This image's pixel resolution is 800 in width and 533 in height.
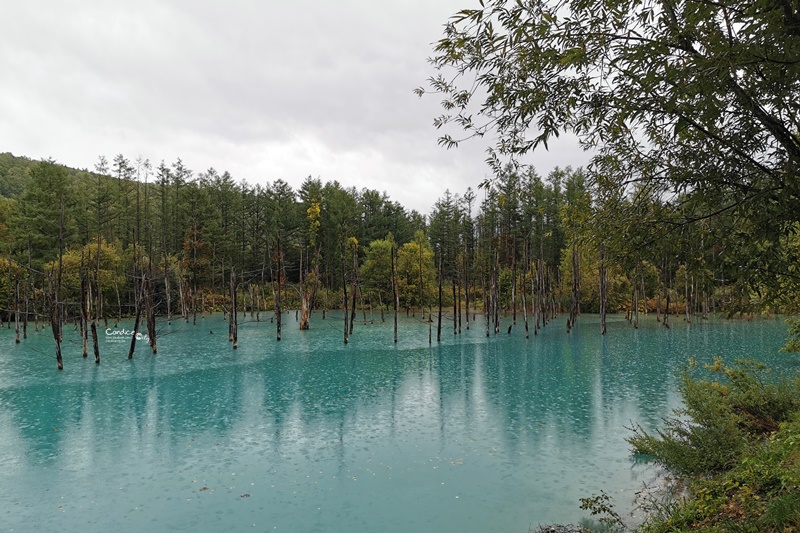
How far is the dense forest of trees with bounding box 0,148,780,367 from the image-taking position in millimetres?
42469

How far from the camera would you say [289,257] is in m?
71.2

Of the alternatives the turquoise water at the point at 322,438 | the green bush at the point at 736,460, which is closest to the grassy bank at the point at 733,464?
the green bush at the point at 736,460

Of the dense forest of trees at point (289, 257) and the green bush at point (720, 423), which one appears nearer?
the green bush at point (720, 423)

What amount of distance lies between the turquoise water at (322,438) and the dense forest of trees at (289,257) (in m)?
8.72

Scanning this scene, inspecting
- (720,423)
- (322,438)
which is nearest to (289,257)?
(322,438)

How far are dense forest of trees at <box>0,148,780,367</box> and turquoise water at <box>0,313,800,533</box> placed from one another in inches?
343

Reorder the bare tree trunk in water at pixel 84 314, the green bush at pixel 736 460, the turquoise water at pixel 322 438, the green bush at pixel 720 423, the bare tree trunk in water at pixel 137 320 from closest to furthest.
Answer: the green bush at pixel 736 460
the turquoise water at pixel 322 438
the green bush at pixel 720 423
the bare tree trunk in water at pixel 84 314
the bare tree trunk in water at pixel 137 320

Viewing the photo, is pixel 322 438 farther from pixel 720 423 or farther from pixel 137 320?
pixel 137 320

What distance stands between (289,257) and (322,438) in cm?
5977

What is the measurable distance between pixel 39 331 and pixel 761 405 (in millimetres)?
46308

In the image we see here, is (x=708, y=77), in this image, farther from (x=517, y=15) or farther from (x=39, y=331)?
(x=39, y=331)

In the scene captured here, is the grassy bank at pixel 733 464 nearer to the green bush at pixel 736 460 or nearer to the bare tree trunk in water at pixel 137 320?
the green bush at pixel 736 460

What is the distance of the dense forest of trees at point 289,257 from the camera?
42469 millimetres

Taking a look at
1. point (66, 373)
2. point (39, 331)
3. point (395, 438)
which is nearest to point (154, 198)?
point (39, 331)
